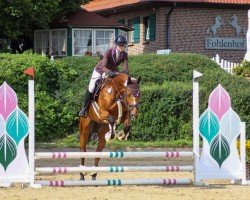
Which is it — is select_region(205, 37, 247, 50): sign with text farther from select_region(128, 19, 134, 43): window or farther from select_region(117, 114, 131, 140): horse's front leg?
select_region(117, 114, 131, 140): horse's front leg

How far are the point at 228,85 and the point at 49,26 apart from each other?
14540mm

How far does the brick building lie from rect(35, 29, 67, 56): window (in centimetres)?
531

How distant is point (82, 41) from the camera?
4128 cm

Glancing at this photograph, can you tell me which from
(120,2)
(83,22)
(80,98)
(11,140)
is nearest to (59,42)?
(83,22)

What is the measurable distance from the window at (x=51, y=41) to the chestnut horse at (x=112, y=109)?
24.5 metres

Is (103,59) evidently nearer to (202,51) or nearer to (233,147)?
(233,147)

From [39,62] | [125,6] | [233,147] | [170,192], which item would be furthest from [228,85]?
[125,6]

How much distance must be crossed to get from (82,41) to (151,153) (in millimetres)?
26509

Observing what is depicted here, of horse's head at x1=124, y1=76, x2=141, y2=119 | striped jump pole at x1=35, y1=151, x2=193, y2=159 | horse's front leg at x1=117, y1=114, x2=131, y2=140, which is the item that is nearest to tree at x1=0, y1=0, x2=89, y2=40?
horse's head at x1=124, y1=76, x2=141, y2=119

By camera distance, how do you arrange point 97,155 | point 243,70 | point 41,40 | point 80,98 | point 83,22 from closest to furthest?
1. point 97,155
2. point 80,98
3. point 243,70
4. point 83,22
5. point 41,40

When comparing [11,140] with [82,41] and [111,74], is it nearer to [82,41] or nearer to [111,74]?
[111,74]

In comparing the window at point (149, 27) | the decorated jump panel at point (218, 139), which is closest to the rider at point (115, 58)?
the decorated jump panel at point (218, 139)

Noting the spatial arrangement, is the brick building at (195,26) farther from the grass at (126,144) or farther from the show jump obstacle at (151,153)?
the show jump obstacle at (151,153)

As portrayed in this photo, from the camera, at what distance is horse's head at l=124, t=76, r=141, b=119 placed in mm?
14914
